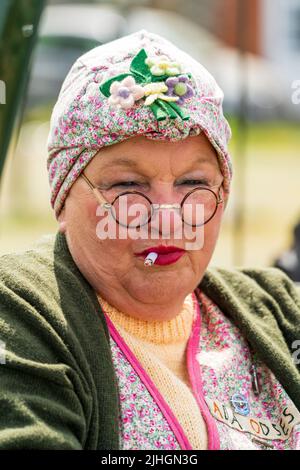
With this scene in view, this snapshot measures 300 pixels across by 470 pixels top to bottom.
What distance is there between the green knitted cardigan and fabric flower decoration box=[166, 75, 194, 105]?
50cm

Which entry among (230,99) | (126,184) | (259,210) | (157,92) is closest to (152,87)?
(157,92)

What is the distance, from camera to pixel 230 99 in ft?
52.0

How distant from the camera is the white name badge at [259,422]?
7.51 ft

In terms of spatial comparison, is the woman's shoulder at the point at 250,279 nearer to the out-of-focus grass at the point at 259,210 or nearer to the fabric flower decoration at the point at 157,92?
the fabric flower decoration at the point at 157,92

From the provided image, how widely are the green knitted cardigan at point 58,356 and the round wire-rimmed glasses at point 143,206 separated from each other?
8.0 inches

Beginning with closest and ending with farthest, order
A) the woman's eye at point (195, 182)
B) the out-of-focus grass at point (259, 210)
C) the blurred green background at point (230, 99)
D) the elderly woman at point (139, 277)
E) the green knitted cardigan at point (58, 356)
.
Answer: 1. the green knitted cardigan at point (58, 356)
2. the elderly woman at point (139, 277)
3. the woman's eye at point (195, 182)
4. the out-of-focus grass at point (259, 210)
5. the blurred green background at point (230, 99)

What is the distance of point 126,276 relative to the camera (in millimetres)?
2350

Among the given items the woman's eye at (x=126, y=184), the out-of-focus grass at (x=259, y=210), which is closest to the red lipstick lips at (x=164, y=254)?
the woman's eye at (x=126, y=184)

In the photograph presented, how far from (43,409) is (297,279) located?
5.24 feet

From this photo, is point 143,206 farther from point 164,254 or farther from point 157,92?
point 157,92

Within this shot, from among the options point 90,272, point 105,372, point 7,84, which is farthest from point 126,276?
point 7,84

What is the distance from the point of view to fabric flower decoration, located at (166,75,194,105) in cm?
228

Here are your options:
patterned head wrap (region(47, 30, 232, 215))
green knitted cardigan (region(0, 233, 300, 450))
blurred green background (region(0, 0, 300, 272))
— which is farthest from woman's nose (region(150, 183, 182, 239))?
blurred green background (region(0, 0, 300, 272))

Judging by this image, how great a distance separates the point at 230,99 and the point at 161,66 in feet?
45.1
